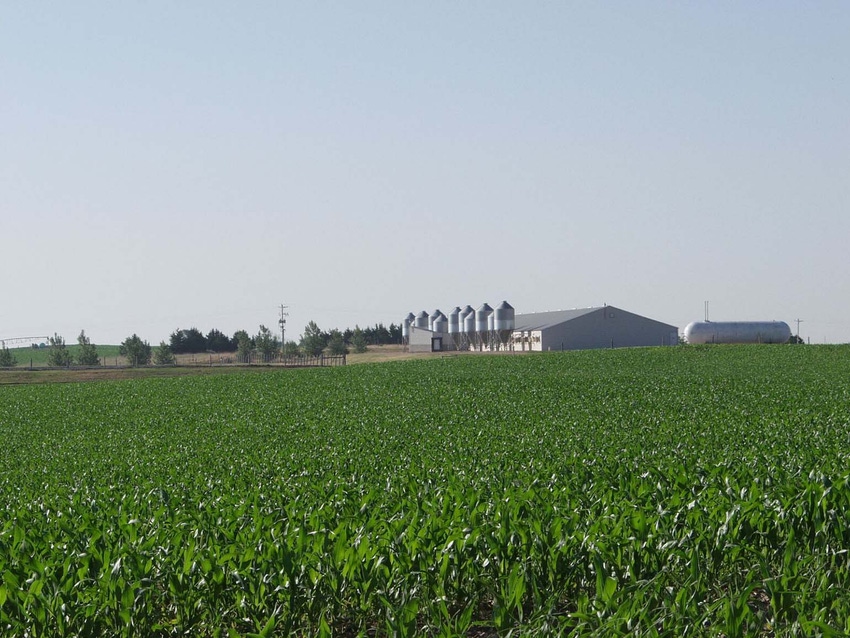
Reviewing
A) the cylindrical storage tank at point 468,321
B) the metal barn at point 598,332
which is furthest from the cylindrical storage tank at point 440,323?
the metal barn at point 598,332

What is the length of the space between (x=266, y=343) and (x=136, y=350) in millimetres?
18121

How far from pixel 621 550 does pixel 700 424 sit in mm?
14841

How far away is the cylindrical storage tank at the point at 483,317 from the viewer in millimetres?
104394

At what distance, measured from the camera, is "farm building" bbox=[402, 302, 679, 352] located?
302ft

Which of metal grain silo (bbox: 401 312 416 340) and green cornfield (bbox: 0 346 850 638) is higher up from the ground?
metal grain silo (bbox: 401 312 416 340)

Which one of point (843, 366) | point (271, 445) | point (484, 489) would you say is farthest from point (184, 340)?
point (484, 489)

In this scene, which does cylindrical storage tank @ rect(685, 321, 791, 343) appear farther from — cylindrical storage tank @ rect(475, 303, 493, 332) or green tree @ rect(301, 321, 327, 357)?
green tree @ rect(301, 321, 327, 357)

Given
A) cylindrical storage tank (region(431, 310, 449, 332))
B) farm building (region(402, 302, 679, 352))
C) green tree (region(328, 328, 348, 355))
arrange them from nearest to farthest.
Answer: farm building (region(402, 302, 679, 352))
cylindrical storage tank (region(431, 310, 449, 332))
green tree (region(328, 328, 348, 355))

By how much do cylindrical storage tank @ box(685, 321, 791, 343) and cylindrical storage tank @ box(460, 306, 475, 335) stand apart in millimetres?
25445

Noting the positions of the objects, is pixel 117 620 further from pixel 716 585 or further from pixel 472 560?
pixel 716 585

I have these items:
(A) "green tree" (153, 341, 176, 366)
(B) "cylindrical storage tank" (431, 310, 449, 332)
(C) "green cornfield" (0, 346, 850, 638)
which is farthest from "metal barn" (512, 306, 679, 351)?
(C) "green cornfield" (0, 346, 850, 638)

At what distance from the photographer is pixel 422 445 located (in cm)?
1892

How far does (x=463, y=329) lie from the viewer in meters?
109

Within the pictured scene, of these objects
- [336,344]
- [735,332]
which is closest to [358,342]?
[336,344]
